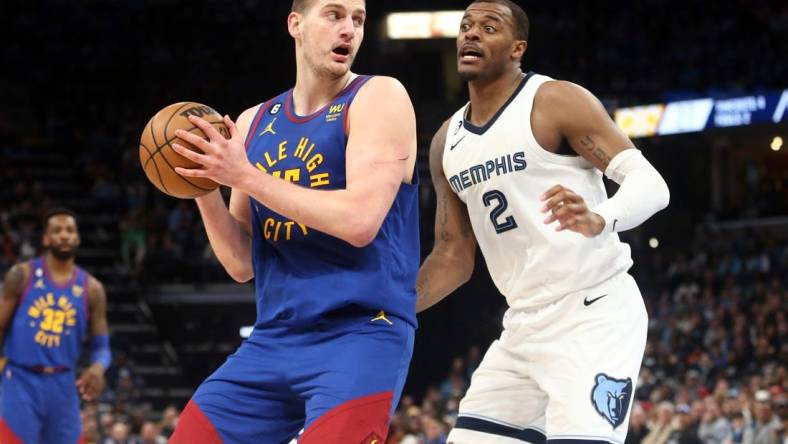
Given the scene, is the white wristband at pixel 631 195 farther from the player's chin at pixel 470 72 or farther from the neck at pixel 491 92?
the player's chin at pixel 470 72

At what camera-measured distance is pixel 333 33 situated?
3.93m

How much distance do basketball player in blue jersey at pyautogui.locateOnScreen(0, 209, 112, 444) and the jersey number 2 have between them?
14.7ft

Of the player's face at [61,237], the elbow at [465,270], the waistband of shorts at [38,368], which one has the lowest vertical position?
the waistband of shorts at [38,368]

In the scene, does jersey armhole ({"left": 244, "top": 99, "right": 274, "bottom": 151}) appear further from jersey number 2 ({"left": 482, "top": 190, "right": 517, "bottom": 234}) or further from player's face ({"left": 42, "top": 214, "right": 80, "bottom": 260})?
player's face ({"left": 42, "top": 214, "right": 80, "bottom": 260})

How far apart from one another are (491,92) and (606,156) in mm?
629

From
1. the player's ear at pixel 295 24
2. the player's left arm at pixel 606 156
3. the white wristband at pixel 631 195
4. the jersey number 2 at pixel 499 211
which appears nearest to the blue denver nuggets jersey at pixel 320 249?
the player's ear at pixel 295 24

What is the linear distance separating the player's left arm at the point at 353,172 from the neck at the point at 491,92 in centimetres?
126

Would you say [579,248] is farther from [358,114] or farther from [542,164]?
[358,114]

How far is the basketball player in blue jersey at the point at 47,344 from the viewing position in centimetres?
858

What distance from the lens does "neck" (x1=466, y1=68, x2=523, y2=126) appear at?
16.7ft

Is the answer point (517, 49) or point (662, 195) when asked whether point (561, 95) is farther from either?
point (662, 195)

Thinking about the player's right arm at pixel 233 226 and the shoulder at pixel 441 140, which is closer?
the player's right arm at pixel 233 226

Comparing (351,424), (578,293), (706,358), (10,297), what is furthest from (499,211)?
(706,358)

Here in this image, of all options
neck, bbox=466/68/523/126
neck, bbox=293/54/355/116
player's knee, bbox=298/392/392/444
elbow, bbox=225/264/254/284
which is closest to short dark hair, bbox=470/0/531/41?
neck, bbox=466/68/523/126
